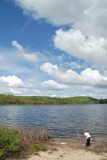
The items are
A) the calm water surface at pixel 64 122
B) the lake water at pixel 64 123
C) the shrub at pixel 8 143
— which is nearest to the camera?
the shrub at pixel 8 143

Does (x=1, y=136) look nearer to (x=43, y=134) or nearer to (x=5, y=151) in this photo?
(x=5, y=151)

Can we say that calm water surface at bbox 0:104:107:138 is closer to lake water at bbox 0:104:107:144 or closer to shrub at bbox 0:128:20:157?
lake water at bbox 0:104:107:144

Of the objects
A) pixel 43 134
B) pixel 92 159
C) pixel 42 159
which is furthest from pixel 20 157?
pixel 43 134

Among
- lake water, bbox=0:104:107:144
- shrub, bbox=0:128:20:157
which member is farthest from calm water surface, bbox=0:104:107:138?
shrub, bbox=0:128:20:157

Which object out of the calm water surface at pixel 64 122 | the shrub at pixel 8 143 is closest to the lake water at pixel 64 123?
the calm water surface at pixel 64 122

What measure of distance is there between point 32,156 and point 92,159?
599cm

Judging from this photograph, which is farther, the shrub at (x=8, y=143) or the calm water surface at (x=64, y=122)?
the calm water surface at (x=64, y=122)

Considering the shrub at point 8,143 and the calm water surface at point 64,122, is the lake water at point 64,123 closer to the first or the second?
the calm water surface at point 64,122

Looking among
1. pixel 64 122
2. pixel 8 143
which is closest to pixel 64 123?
pixel 64 122

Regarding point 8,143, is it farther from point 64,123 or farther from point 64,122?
point 64,122

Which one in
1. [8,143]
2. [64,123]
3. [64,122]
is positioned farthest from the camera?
[64,122]

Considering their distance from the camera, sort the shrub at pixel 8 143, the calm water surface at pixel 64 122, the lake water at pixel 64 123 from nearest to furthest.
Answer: the shrub at pixel 8 143, the lake water at pixel 64 123, the calm water surface at pixel 64 122

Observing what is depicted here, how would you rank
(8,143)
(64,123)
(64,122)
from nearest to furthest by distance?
(8,143) < (64,123) < (64,122)

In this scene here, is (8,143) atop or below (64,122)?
atop
